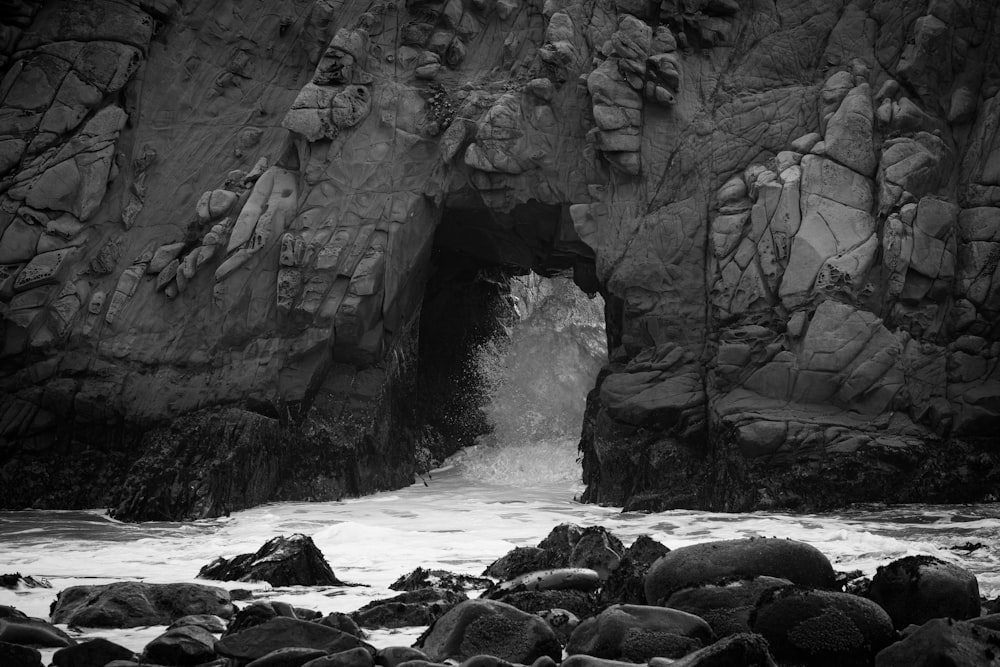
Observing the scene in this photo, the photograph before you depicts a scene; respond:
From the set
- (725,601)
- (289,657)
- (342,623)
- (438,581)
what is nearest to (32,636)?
(289,657)

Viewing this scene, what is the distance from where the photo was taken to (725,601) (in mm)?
7512

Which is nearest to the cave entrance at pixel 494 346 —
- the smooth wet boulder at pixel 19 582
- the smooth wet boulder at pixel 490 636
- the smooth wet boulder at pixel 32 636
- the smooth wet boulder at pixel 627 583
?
the smooth wet boulder at pixel 627 583

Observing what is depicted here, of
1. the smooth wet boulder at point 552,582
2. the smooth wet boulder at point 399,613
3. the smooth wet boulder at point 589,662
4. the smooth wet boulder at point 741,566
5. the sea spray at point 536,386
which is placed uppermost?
the sea spray at point 536,386

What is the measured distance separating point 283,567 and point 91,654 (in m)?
3.52

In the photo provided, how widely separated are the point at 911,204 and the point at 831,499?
15.4 feet

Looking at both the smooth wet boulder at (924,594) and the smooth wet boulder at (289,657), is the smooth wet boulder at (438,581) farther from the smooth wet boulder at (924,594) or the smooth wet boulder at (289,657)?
the smooth wet boulder at (924,594)

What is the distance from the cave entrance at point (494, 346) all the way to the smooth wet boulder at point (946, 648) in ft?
48.0

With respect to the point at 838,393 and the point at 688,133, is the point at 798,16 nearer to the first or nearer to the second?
the point at 688,133

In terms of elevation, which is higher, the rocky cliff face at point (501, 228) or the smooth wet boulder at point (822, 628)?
the rocky cliff face at point (501, 228)

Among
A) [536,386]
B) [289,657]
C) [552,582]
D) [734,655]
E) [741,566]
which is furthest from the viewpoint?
[536,386]

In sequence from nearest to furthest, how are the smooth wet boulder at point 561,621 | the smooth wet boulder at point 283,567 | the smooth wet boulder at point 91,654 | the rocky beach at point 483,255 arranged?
the smooth wet boulder at point 91,654
the smooth wet boulder at point 561,621
the smooth wet boulder at point 283,567
the rocky beach at point 483,255

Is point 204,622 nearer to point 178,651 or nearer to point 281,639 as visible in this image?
point 178,651

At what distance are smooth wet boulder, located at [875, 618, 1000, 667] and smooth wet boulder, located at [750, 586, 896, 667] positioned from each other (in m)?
0.25

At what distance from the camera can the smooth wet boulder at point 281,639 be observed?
6816 millimetres
